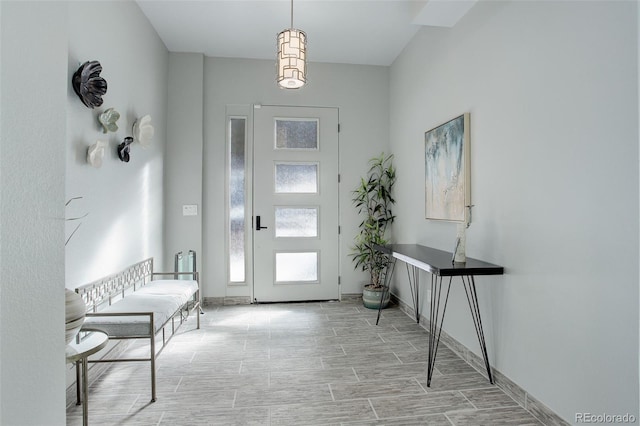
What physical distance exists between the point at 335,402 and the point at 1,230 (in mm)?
1904

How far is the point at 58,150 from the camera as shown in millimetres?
930

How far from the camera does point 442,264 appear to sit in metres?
2.32

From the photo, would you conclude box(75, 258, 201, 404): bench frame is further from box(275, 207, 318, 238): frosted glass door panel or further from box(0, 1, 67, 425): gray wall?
box(275, 207, 318, 238): frosted glass door panel

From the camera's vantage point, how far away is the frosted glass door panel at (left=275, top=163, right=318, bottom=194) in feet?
14.0

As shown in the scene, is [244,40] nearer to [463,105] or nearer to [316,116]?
[316,116]

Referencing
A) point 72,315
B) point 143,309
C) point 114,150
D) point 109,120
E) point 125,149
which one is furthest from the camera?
point 125,149

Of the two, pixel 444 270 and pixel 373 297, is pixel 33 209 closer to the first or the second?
Answer: pixel 444 270

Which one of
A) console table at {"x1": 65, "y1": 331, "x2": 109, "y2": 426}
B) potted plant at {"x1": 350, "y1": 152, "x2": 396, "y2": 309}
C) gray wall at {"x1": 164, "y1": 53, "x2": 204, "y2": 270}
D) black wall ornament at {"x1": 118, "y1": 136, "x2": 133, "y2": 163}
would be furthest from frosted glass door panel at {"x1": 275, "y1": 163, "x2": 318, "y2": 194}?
console table at {"x1": 65, "y1": 331, "x2": 109, "y2": 426}

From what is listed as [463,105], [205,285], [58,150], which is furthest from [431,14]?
[205,285]

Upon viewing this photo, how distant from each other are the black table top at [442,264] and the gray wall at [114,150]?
7.11 ft

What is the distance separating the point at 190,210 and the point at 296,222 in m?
1.22

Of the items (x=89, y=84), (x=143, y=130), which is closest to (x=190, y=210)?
(x=143, y=130)

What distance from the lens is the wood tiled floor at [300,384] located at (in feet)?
6.44

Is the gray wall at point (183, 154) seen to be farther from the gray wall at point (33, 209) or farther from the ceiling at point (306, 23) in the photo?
the gray wall at point (33, 209)
